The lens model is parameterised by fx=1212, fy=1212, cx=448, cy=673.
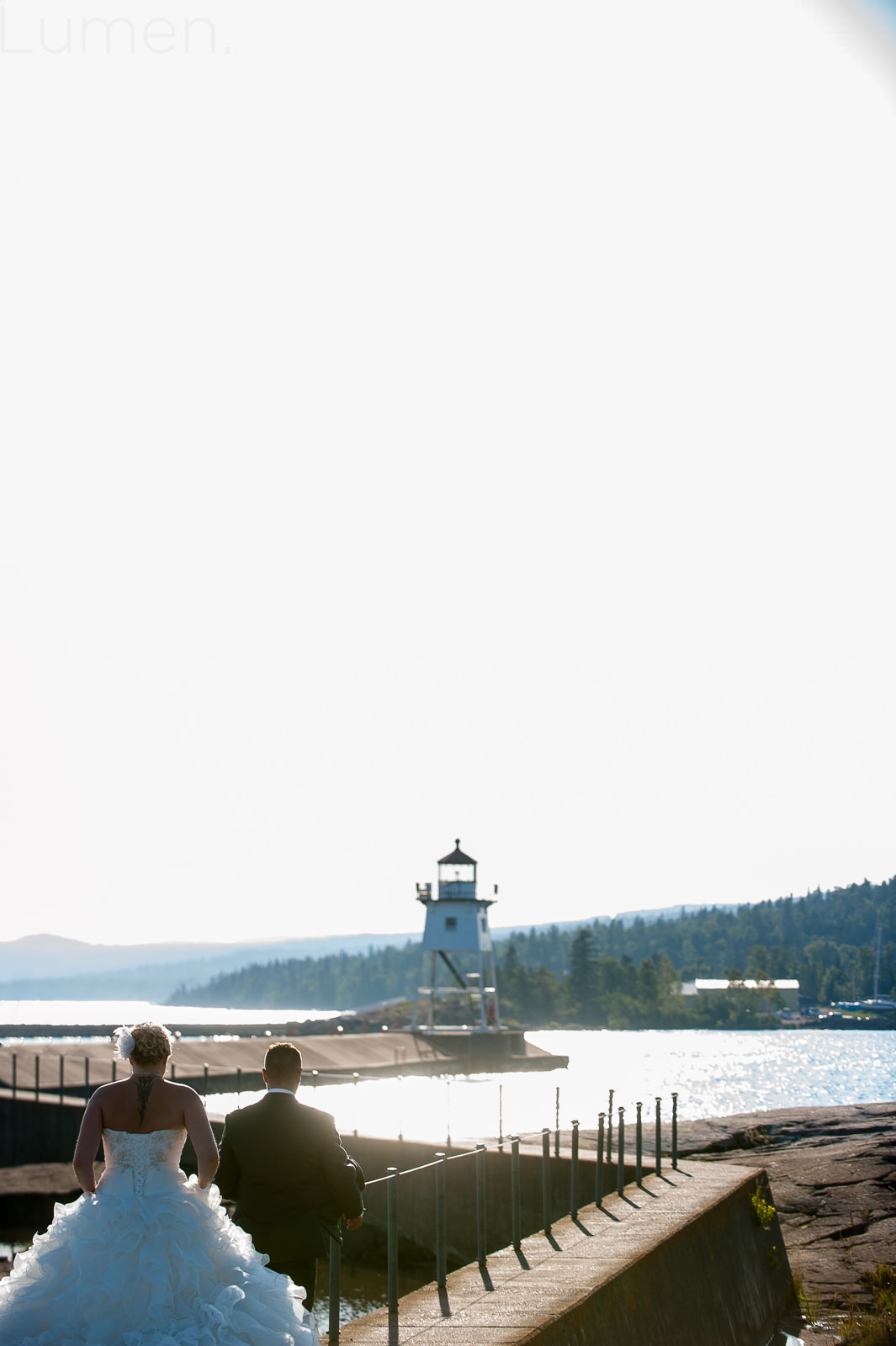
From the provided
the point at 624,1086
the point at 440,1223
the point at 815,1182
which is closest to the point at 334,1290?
the point at 440,1223

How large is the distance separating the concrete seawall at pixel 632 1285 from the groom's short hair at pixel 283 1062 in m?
2.17

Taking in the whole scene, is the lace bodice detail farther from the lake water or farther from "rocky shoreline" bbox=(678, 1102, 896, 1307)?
the lake water

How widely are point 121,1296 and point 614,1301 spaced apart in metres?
4.30

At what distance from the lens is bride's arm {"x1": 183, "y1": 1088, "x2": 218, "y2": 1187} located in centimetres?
554

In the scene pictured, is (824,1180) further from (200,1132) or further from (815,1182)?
(200,1132)

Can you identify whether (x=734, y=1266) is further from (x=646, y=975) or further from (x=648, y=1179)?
(x=646, y=975)

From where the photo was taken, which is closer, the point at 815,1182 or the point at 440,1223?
the point at 440,1223

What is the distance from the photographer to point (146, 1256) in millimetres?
5312

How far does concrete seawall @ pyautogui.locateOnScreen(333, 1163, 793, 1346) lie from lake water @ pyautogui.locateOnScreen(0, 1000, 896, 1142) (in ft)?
11.1

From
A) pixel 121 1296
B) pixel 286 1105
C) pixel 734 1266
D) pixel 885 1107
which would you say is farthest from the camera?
pixel 885 1107

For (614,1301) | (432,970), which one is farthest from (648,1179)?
(432,970)

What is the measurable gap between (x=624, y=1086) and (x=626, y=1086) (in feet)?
0.54

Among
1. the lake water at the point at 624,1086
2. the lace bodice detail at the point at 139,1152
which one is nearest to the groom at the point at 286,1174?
the lace bodice detail at the point at 139,1152

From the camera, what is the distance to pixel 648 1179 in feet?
43.8
